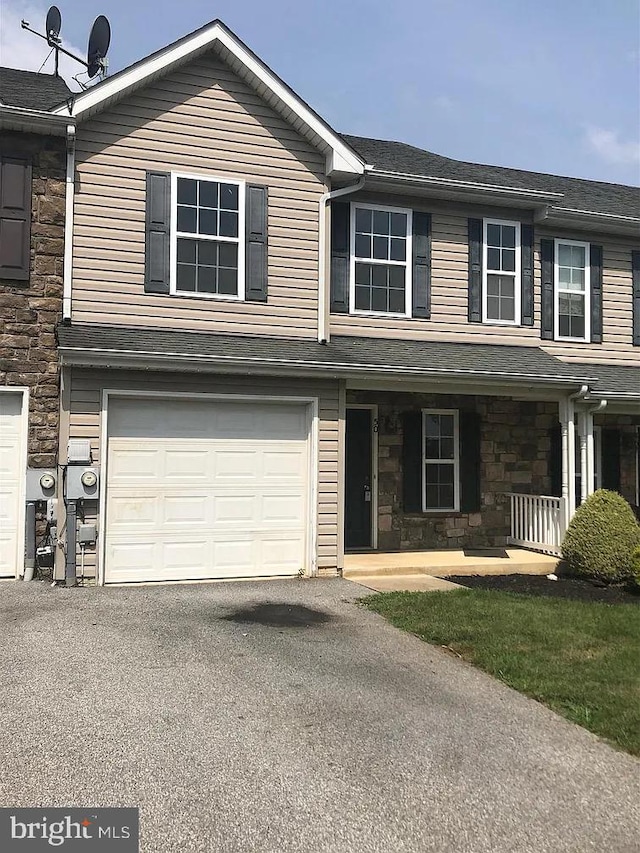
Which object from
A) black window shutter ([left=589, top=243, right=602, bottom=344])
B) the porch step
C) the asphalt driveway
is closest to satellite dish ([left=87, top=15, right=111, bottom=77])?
black window shutter ([left=589, top=243, right=602, bottom=344])

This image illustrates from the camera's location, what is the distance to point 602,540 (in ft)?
34.2

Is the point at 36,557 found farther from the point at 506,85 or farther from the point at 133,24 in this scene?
the point at 506,85

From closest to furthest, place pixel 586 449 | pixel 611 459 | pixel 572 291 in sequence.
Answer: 1. pixel 586 449
2. pixel 572 291
3. pixel 611 459

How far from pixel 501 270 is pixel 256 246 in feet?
14.8

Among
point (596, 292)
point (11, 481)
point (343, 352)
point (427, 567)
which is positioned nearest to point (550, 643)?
point (427, 567)

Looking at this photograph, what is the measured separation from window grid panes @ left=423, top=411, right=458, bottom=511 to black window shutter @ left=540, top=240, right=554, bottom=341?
2244 mm

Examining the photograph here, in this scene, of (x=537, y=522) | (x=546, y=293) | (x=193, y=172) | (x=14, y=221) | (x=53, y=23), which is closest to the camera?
(x=14, y=221)

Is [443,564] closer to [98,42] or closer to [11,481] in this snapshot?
[11,481]

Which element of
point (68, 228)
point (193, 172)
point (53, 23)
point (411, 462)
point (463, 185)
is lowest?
point (411, 462)

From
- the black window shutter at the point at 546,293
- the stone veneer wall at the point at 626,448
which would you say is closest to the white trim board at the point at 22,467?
the black window shutter at the point at 546,293

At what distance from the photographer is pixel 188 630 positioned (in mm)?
7129

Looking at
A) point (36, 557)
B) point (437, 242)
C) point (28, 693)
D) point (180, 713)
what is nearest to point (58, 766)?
point (180, 713)

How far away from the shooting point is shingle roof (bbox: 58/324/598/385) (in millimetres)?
9266

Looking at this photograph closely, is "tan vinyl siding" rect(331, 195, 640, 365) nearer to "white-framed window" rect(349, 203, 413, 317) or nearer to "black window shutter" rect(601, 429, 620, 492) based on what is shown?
"white-framed window" rect(349, 203, 413, 317)
